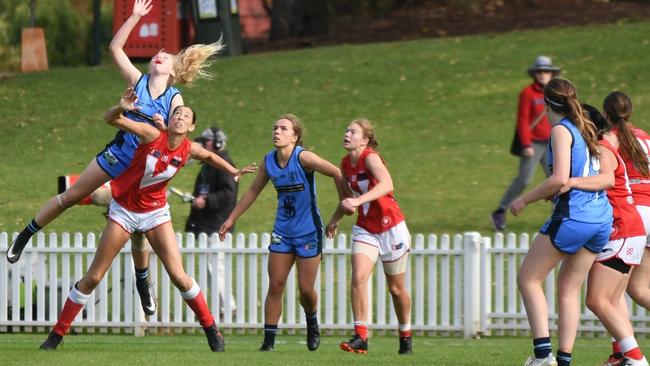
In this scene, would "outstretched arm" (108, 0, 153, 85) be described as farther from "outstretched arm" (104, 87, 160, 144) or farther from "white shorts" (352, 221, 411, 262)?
"white shorts" (352, 221, 411, 262)

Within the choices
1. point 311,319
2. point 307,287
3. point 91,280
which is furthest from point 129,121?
point 311,319

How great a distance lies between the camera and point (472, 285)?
553 inches

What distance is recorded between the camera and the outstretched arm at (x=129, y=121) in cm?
930

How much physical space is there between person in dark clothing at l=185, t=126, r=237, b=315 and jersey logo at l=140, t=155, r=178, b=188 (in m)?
4.05

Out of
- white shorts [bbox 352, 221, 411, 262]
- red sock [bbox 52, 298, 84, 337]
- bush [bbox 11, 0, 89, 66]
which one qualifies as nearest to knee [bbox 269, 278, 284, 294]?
white shorts [bbox 352, 221, 411, 262]

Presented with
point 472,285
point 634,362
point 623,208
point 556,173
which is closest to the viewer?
point 556,173

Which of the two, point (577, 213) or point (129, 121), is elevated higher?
point (129, 121)

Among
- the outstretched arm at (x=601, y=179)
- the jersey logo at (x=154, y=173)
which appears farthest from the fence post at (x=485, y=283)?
the outstretched arm at (x=601, y=179)

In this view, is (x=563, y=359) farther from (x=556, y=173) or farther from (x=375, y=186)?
(x=375, y=186)

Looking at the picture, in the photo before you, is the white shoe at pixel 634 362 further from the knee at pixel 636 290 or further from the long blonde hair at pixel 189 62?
the long blonde hair at pixel 189 62

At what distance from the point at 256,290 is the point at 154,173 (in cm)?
444

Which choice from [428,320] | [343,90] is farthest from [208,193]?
[343,90]

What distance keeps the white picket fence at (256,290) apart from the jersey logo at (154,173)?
13.9ft

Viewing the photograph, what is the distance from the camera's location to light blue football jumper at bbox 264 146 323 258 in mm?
10680
